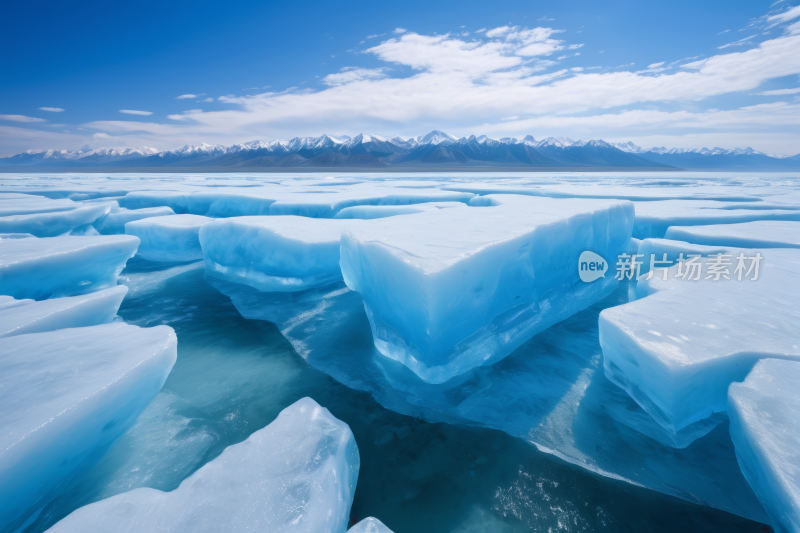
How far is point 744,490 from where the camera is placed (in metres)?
1.65

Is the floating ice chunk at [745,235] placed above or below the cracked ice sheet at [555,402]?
above

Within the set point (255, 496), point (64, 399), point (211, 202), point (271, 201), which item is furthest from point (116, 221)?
point (255, 496)

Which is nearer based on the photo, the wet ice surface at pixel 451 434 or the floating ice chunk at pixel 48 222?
the wet ice surface at pixel 451 434

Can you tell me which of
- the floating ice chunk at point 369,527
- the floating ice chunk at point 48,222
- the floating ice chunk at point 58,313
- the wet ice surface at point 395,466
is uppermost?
the floating ice chunk at point 48,222

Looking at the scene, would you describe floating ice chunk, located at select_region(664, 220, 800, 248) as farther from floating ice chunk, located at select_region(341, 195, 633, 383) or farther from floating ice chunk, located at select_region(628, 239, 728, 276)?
floating ice chunk, located at select_region(341, 195, 633, 383)

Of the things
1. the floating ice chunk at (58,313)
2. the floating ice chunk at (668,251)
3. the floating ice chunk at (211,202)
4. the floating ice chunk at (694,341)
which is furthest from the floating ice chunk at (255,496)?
the floating ice chunk at (211,202)

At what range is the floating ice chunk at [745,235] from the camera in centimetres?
352

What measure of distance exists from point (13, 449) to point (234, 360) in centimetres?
166

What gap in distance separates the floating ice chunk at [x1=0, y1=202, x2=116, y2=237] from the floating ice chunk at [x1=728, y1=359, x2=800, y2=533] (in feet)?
24.4

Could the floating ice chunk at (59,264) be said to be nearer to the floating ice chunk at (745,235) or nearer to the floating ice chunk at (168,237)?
the floating ice chunk at (168,237)

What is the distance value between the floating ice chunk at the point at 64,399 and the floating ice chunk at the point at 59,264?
1.55m

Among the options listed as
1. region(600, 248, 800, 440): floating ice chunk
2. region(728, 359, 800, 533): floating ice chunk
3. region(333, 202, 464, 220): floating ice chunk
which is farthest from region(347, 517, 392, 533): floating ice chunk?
region(333, 202, 464, 220): floating ice chunk

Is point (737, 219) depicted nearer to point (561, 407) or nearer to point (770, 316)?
point (770, 316)

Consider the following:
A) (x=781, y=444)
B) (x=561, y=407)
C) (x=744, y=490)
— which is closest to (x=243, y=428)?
(x=561, y=407)
